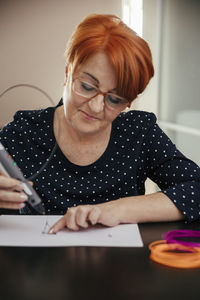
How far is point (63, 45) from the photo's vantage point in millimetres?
3154

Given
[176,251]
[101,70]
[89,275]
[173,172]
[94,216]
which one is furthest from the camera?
[173,172]

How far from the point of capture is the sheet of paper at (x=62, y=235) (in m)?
0.80

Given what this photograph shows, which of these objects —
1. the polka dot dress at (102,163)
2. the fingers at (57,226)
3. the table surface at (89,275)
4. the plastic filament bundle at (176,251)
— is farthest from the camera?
the polka dot dress at (102,163)

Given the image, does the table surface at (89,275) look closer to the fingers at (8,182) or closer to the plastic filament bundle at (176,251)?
the plastic filament bundle at (176,251)

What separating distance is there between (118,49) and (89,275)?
0.65m

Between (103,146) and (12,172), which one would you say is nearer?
(12,172)

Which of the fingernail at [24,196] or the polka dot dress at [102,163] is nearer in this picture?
the fingernail at [24,196]

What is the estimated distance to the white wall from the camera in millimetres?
3107

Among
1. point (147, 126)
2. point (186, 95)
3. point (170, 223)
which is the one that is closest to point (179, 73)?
point (186, 95)

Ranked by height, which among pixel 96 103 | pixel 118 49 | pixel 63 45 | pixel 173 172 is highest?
pixel 118 49

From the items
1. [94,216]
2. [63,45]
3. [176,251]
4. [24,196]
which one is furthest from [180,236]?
[63,45]

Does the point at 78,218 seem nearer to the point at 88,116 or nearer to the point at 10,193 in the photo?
the point at 10,193

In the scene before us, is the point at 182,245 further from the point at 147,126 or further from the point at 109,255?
the point at 147,126

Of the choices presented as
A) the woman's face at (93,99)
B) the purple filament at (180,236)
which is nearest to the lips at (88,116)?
the woman's face at (93,99)
